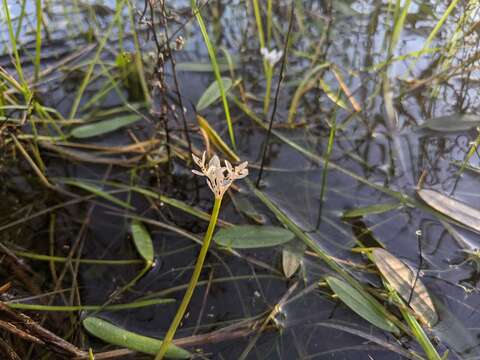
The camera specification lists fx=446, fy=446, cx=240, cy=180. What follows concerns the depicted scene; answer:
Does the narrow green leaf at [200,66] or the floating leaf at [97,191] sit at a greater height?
→ the narrow green leaf at [200,66]

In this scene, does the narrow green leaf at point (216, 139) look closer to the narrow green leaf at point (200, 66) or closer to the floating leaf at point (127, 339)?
the narrow green leaf at point (200, 66)

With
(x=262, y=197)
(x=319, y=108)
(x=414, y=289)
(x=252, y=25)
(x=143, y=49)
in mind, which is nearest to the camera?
(x=414, y=289)

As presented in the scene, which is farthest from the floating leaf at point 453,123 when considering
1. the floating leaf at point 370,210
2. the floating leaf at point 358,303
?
the floating leaf at point 358,303

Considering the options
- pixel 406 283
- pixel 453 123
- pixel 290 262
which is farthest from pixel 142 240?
pixel 453 123

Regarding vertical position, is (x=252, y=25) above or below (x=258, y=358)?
above

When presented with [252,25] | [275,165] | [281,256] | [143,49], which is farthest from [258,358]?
[252,25]

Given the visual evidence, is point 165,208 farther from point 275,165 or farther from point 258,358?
point 258,358

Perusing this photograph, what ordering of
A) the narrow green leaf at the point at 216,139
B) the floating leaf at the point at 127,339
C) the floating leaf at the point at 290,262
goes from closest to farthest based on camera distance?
the floating leaf at the point at 127,339, the floating leaf at the point at 290,262, the narrow green leaf at the point at 216,139
